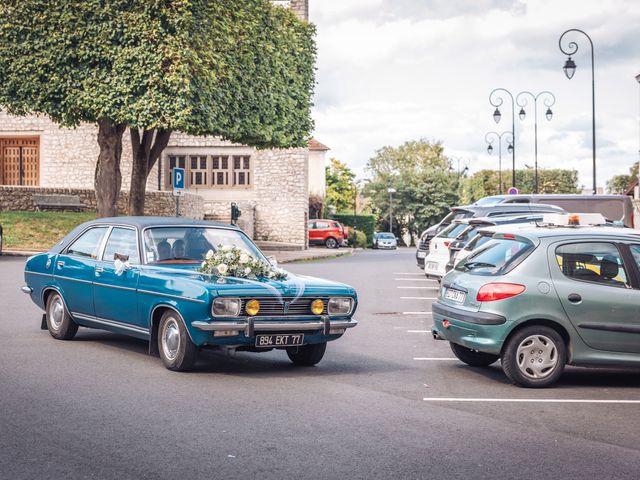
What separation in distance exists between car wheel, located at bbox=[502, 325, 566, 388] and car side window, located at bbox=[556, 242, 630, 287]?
68 cm

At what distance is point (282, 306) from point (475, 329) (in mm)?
1932

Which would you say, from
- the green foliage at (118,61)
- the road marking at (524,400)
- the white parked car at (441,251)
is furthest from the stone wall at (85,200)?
the road marking at (524,400)

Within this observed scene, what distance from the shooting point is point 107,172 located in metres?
29.6

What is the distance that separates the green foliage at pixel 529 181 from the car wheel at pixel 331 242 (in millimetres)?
43101

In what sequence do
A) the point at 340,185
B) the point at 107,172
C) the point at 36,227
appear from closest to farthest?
the point at 107,172, the point at 36,227, the point at 340,185

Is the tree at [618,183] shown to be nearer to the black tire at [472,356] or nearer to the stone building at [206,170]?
the stone building at [206,170]

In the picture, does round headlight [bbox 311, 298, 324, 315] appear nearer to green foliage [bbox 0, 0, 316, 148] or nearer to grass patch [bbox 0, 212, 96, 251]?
green foliage [bbox 0, 0, 316, 148]

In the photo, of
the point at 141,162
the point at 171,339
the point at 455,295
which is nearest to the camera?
the point at 171,339

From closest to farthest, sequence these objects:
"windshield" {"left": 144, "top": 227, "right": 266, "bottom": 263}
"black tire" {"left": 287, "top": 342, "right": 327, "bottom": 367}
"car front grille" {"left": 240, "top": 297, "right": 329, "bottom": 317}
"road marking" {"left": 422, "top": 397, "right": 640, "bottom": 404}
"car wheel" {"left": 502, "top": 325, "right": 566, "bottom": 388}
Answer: "road marking" {"left": 422, "top": 397, "right": 640, "bottom": 404}
"car wheel" {"left": 502, "top": 325, "right": 566, "bottom": 388}
"car front grille" {"left": 240, "top": 297, "right": 329, "bottom": 317}
"black tire" {"left": 287, "top": 342, "right": 327, "bottom": 367}
"windshield" {"left": 144, "top": 227, "right": 266, "bottom": 263}

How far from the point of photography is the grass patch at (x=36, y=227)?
35.1m

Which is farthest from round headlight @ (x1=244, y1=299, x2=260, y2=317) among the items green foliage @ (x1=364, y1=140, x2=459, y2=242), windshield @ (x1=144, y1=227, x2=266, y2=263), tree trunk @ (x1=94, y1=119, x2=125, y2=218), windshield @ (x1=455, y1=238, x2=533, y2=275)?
green foliage @ (x1=364, y1=140, x2=459, y2=242)

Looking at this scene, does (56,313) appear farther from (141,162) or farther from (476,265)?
(141,162)

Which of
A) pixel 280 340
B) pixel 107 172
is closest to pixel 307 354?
pixel 280 340

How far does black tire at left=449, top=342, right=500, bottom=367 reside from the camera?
35.7ft
